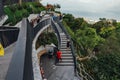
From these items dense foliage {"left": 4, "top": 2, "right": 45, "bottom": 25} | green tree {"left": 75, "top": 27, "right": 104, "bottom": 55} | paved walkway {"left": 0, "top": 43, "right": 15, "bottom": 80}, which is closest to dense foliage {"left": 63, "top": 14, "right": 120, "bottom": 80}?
green tree {"left": 75, "top": 27, "right": 104, "bottom": 55}

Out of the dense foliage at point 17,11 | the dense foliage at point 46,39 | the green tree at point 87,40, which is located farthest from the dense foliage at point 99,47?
the dense foliage at point 17,11

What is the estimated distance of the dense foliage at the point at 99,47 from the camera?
98.8 feet

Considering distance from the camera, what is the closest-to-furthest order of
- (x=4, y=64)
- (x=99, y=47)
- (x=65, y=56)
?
(x=4, y=64), (x=65, y=56), (x=99, y=47)

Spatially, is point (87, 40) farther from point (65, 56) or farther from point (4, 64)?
point (4, 64)

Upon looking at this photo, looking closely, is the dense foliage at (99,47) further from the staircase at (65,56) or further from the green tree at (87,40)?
the staircase at (65,56)

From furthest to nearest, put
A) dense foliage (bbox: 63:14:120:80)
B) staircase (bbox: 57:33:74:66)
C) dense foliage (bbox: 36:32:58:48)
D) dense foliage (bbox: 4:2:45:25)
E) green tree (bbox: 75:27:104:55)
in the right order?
dense foliage (bbox: 4:2:45:25)
green tree (bbox: 75:27:104:55)
dense foliage (bbox: 63:14:120:80)
dense foliage (bbox: 36:32:58:48)
staircase (bbox: 57:33:74:66)

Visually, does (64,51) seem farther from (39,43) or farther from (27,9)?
(27,9)

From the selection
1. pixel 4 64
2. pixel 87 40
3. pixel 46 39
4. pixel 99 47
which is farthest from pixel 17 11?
pixel 4 64

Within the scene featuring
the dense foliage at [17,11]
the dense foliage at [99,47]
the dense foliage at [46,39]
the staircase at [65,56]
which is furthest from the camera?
the dense foliage at [17,11]

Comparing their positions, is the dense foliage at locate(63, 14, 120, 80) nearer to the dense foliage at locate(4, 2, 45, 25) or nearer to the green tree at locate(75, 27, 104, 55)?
the green tree at locate(75, 27, 104, 55)

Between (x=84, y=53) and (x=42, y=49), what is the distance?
10364 mm

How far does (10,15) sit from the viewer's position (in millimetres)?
46188

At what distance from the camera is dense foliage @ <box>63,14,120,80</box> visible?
98.8 feet

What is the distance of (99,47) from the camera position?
4197cm
